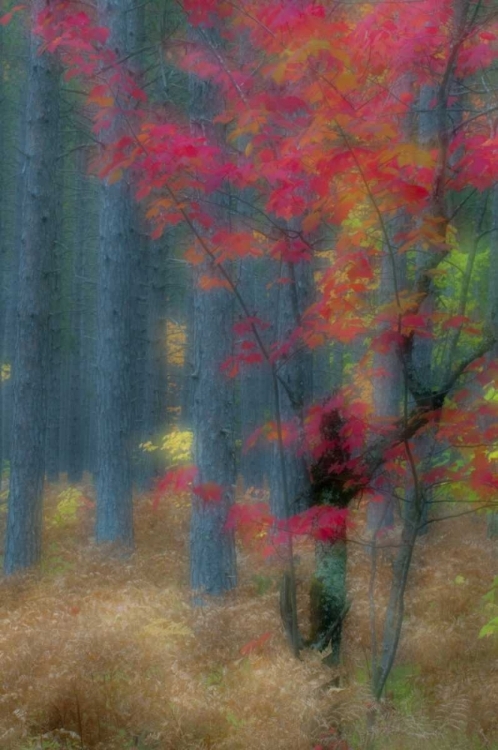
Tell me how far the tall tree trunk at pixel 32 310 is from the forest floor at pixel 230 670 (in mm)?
1049

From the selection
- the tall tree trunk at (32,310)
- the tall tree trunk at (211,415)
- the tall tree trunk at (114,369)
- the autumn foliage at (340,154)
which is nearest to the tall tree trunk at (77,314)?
the tall tree trunk at (114,369)

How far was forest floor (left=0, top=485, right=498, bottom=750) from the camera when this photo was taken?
4984 millimetres

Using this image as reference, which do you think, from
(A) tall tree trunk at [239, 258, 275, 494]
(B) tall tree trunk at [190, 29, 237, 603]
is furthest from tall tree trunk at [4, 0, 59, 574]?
(A) tall tree trunk at [239, 258, 275, 494]

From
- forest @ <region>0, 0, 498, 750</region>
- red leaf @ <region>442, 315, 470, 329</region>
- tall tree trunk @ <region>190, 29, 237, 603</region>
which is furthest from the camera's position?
tall tree trunk @ <region>190, 29, 237, 603</region>

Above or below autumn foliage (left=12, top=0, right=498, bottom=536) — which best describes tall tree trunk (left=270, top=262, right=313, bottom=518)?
below

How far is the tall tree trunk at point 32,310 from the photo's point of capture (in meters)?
10.4

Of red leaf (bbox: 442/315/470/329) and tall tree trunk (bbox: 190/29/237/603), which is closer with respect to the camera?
red leaf (bbox: 442/315/470/329)

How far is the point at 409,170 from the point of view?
4887 millimetres

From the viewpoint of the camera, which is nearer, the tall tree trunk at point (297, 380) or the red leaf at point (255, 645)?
the tall tree trunk at point (297, 380)

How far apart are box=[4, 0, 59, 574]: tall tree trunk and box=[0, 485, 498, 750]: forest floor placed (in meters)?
1.05

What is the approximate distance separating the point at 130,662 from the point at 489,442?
3.46 metres

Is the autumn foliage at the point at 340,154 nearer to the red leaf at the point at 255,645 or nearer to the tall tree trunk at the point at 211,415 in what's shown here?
the red leaf at the point at 255,645

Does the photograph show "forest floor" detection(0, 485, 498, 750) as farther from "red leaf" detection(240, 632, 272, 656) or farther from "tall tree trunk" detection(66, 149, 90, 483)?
"tall tree trunk" detection(66, 149, 90, 483)

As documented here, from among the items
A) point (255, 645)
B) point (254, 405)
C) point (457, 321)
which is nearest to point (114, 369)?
point (255, 645)
